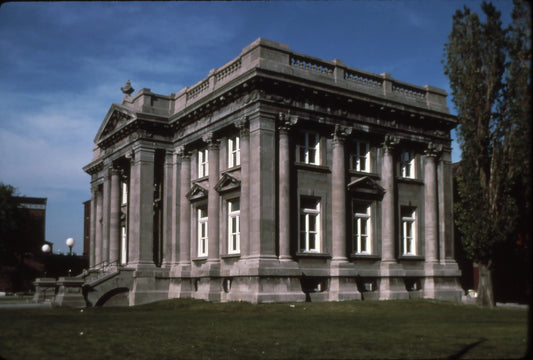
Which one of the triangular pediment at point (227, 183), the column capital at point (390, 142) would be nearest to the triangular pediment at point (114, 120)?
the triangular pediment at point (227, 183)

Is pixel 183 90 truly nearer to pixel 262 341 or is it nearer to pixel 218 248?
pixel 218 248

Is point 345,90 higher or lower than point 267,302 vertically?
higher

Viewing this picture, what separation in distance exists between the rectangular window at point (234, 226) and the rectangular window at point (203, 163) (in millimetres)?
3897

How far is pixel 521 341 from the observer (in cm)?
1233

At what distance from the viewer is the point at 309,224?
29.3 meters

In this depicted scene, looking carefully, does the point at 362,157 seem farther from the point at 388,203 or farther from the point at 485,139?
the point at 485,139

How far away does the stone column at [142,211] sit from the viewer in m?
34.2

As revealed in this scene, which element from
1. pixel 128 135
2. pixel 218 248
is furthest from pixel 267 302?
pixel 128 135

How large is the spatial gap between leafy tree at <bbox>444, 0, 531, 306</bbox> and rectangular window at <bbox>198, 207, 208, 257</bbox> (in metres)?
14.4

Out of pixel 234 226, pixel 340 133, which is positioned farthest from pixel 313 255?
pixel 340 133

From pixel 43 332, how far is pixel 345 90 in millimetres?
19093

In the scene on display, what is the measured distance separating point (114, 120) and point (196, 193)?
9578 mm

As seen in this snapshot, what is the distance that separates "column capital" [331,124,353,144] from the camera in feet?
98.3

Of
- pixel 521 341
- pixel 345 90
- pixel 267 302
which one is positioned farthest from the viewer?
pixel 345 90
